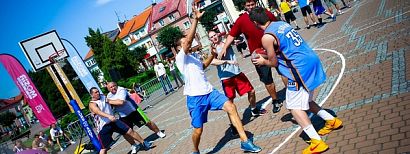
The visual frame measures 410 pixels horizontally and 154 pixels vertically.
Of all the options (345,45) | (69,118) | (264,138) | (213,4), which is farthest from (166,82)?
(213,4)

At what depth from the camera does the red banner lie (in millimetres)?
16781

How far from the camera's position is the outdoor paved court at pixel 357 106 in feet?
14.4

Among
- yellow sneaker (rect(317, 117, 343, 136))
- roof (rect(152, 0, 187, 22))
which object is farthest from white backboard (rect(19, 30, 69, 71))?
roof (rect(152, 0, 187, 22))

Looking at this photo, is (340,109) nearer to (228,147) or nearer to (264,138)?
(264,138)

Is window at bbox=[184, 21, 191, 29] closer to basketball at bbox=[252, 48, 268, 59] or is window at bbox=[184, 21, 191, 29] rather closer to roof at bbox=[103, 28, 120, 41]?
roof at bbox=[103, 28, 120, 41]

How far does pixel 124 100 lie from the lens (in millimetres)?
8820

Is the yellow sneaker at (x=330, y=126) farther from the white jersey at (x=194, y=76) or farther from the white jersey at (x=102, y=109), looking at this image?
the white jersey at (x=102, y=109)

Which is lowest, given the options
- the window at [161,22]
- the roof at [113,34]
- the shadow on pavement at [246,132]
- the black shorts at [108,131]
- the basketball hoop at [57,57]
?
the shadow on pavement at [246,132]

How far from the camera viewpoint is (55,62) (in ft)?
63.5

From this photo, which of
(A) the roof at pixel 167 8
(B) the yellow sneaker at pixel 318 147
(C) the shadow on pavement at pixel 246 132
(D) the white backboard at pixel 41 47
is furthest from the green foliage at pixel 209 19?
(B) the yellow sneaker at pixel 318 147

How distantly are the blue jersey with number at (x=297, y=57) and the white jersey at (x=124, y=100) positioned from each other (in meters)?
5.40

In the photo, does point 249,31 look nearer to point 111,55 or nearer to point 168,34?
point 111,55

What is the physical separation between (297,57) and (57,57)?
17.8 m

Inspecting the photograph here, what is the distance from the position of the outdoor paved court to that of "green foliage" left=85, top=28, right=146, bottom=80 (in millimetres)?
48546
